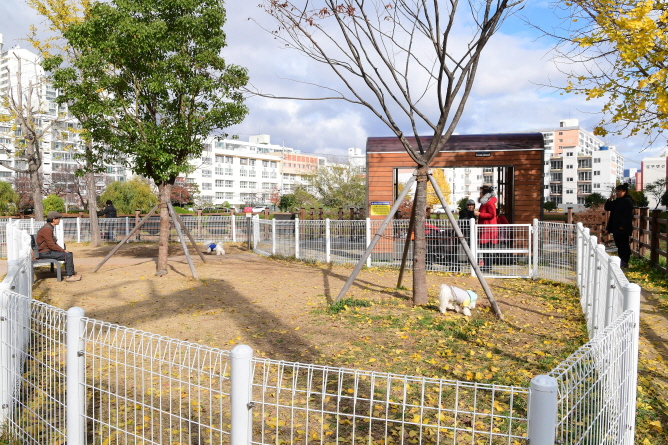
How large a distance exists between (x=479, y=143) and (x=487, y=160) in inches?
20.7

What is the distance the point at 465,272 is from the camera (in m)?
11.6

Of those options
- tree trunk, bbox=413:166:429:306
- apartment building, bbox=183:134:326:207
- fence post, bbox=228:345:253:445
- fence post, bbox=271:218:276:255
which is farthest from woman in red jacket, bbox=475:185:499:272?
apartment building, bbox=183:134:326:207

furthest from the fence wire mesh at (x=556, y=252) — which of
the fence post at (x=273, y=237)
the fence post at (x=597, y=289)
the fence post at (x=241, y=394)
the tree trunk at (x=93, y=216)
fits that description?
the tree trunk at (x=93, y=216)

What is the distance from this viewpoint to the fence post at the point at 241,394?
7.79ft

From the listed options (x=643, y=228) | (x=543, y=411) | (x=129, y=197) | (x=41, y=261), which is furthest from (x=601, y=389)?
(x=129, y=197)

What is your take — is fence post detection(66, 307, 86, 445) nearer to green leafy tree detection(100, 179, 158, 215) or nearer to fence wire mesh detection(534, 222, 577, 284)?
fence wire mesh detection(534, 222, 577, 284)

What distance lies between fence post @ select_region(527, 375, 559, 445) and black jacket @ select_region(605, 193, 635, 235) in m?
10.5

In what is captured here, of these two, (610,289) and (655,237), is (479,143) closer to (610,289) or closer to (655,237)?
(655,237)

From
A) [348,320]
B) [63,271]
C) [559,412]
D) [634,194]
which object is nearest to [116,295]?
[63,271]

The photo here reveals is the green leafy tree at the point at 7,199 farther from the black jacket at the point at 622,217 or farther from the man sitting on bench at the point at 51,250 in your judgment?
the black jacket at the point at 622,217

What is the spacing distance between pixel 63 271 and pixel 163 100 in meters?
4.19

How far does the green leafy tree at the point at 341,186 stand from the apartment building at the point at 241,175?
96.2ft

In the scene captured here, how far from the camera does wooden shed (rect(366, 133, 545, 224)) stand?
1412 centimetres

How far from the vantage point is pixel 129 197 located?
4419 cm
